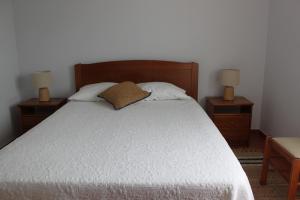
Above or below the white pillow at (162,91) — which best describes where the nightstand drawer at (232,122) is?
below

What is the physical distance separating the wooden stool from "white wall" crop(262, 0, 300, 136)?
50 cm

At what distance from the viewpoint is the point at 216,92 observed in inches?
138

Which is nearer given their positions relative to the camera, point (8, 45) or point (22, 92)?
point (8, 45)

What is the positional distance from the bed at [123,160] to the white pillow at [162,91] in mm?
426

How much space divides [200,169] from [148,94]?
1.55 metres

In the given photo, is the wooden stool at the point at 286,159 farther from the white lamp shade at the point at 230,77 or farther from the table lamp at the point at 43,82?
the table lamp at the point at 43,82

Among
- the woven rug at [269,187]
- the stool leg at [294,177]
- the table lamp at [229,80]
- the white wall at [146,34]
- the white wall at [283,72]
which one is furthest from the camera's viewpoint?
the white wall at [146,34]

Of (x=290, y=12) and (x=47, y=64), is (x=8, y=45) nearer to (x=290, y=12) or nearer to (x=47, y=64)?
(x=47, y=64)

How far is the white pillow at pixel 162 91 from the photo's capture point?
3.02 m

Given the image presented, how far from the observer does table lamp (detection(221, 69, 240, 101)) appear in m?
3.13

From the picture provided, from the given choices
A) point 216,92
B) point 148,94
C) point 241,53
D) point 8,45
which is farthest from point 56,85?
point 241,53

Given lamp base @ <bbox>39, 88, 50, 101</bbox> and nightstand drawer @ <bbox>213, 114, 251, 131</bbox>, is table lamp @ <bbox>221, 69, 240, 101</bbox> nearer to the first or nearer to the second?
nightstand drawer @ <bbox>213, 114, 251, 131</bbox>

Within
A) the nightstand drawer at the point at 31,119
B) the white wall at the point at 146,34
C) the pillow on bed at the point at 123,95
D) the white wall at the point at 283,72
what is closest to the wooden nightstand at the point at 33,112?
the nightstand drawer at the point at 31,119

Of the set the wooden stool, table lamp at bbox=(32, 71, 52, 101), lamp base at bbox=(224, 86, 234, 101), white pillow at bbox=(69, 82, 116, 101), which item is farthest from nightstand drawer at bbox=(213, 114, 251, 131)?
table lamp at bbox=(32, 71, 52, 101)
